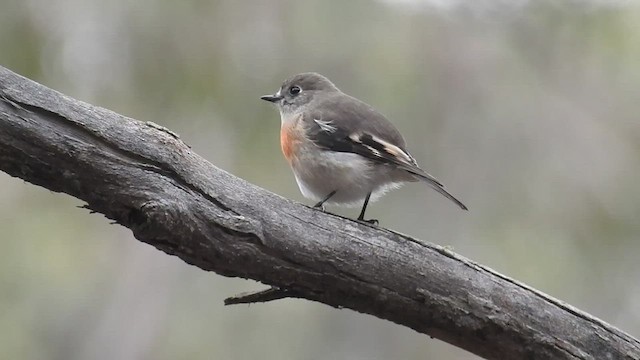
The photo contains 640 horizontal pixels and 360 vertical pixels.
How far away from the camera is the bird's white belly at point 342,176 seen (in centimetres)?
273

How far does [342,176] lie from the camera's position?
2.74 meters

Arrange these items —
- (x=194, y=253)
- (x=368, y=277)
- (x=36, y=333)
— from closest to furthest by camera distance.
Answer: (x=194, y=253) < (x=368, y=277) < (x=36, y=333)

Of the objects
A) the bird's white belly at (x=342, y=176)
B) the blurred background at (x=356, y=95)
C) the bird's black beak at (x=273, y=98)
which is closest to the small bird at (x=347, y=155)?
the bird's white belly at (x=342, y=176)

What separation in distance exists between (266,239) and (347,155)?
68 cm

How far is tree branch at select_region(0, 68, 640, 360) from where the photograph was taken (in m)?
1.94

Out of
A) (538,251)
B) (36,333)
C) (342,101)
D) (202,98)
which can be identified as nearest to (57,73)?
(202,98)

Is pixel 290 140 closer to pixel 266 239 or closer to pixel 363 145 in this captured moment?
pixel 363 145

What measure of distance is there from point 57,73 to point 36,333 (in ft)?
3.80

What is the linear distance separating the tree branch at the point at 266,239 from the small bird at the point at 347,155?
0.37 meters

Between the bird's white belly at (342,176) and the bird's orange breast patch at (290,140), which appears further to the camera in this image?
the bird's orange breast patch at (290,140)

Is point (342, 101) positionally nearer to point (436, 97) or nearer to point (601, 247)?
point (436, 97)

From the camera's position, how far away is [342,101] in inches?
119

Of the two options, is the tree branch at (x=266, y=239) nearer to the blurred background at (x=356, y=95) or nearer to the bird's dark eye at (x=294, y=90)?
the bird's dark eye at (x=294, y=90)

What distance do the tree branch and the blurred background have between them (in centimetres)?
142
